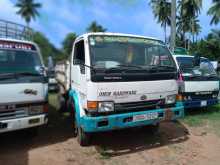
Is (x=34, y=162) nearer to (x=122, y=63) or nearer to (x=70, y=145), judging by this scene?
(x=70, y=145)

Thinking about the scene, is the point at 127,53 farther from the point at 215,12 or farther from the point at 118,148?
the point at 215,12

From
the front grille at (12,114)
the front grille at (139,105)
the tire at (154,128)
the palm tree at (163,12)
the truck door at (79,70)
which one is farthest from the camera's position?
the palm tree at (163,12)

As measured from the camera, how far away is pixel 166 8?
1750cm

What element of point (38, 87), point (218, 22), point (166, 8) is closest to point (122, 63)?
point (38, 87)

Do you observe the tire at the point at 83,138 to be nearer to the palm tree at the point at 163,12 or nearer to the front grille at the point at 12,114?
the front grille at the point at 12,114

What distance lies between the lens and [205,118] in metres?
8.54

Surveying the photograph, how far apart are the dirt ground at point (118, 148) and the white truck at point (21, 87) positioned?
61cm

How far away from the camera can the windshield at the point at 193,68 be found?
28.7ft

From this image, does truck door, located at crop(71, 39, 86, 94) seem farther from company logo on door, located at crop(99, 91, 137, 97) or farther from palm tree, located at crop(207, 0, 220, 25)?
palm tree, located at crop(207, 0, 220, 25)

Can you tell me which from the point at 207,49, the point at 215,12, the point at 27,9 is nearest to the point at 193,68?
the point at 207,49

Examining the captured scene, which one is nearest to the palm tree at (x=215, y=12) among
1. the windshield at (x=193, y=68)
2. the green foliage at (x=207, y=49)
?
the green foliage at (x=207, y=49)

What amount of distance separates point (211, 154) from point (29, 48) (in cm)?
441

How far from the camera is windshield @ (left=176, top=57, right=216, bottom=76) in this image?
874 centimetres

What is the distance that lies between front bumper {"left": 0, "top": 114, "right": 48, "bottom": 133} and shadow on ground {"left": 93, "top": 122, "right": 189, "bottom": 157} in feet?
4.22
